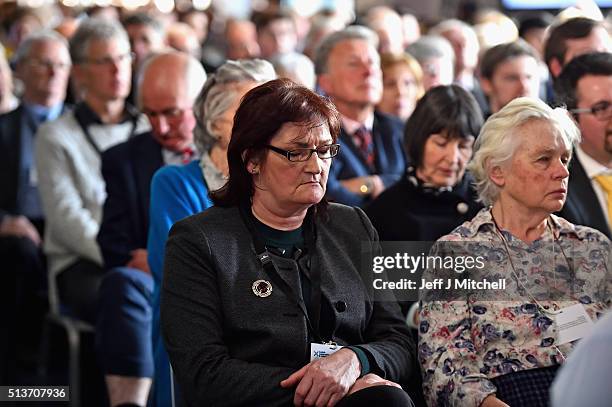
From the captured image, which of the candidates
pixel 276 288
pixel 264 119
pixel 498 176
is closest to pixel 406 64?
pixel 498 176

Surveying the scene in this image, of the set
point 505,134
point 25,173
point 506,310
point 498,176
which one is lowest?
point 25,173

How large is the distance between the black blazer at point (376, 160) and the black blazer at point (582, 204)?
1005 millimetres

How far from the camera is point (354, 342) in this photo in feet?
9.98

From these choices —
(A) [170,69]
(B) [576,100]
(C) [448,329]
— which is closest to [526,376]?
(C) [448,329]

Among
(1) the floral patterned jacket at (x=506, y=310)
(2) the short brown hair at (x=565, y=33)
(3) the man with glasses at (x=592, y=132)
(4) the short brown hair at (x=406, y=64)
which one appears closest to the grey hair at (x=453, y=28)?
(4) the short brown hair at (x=406, y=64)

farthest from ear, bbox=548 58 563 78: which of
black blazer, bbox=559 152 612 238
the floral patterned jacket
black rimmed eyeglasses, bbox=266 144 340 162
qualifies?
black rimmed eyeglasses, bbox=266 144 340 162

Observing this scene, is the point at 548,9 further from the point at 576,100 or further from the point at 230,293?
the point at 230,293

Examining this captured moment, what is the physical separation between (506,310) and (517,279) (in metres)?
0.10

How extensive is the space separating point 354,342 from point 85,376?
2.16 m

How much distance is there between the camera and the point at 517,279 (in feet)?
10.1

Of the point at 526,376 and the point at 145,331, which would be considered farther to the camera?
the point at 145,331

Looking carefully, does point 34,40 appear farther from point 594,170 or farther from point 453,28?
point 594,170

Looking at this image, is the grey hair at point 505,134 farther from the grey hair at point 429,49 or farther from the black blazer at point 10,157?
the grey hair at point 429,49

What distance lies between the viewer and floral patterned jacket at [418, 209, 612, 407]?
297 centimetres
